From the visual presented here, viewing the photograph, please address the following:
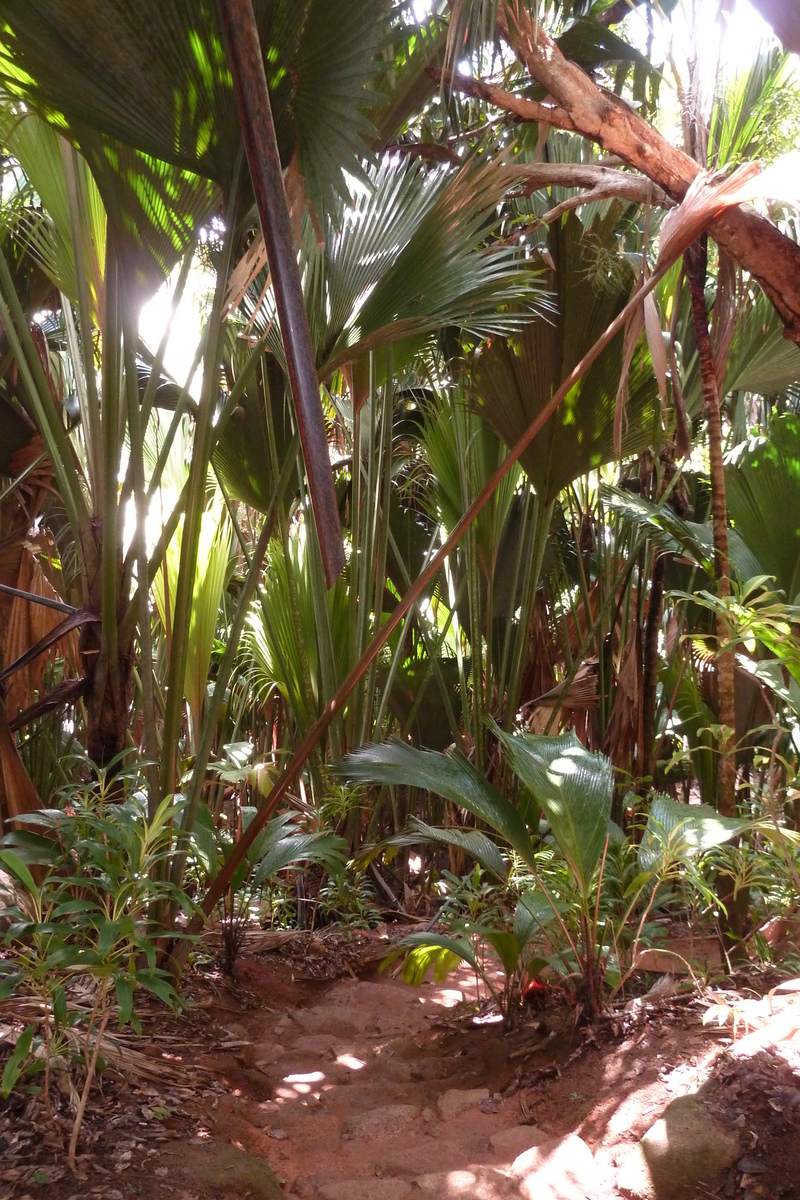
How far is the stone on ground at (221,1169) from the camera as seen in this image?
4.39ft

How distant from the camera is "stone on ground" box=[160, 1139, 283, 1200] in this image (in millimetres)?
1337

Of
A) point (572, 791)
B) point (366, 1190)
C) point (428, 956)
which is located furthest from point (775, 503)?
point (366, 1190)

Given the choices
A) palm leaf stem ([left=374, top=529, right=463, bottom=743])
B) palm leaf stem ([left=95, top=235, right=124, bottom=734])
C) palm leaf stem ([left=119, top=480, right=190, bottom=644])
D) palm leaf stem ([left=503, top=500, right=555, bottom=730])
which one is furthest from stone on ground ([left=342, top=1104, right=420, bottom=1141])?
palm leaf stem ([left=503, top=500, right=555, bottom=730])

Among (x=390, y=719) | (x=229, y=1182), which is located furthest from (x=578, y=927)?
(x=390, y=719)

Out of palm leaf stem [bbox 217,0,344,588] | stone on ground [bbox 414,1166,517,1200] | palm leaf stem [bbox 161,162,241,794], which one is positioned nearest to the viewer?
palm leaf stem [bbox 217,0,344,588]

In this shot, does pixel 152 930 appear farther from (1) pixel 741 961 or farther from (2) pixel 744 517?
(2) pixel 744 517

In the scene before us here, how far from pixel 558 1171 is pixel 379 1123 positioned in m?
0.48

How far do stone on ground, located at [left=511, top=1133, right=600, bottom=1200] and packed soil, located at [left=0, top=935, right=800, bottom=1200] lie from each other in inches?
0.8

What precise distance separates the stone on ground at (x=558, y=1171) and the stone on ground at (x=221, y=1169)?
1.36ft

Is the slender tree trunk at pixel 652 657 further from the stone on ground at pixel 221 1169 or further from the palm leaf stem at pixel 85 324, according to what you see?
the stone on ground at pixel 221 1169

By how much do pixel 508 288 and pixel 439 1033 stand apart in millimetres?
2050

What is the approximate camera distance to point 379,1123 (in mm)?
1782

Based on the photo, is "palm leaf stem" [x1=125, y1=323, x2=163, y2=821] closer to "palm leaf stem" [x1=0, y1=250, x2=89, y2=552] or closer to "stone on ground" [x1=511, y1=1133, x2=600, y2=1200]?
"palm leaf stem" [x1=0, y1=250, x2=89, y2=552]

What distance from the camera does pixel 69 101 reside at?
167cm
